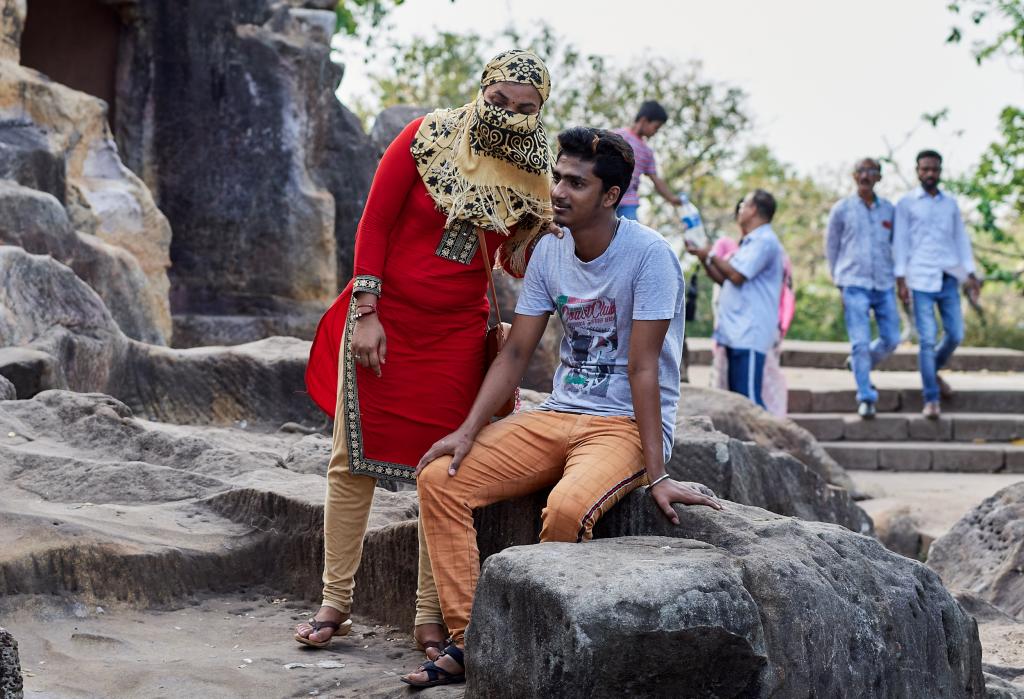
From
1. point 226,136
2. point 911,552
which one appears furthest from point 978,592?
point 226,136

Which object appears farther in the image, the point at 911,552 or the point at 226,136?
the point at 226,136

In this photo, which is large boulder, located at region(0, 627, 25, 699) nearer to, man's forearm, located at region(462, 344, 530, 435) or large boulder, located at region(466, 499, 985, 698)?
large boulder, located at region(466, 499, 985, 698)

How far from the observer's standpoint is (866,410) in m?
10.2

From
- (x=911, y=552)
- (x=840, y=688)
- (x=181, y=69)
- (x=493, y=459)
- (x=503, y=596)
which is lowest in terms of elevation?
(x=911, y=552)

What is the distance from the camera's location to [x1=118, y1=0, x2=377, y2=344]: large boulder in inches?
420

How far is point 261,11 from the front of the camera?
11.1 meters

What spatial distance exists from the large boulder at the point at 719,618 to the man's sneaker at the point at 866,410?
6993 millimetres

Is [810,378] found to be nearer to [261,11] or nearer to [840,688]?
[261,11]

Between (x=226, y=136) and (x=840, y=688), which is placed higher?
(x=226, y=136)

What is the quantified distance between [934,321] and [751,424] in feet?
8.20

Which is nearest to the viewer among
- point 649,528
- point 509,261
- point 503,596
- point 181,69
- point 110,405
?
point 503,596

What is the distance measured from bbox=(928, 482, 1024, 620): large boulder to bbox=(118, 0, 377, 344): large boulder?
18.9ft

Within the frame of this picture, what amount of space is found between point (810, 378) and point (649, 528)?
8.67m

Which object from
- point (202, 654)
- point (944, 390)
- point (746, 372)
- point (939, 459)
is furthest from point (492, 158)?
point (944, 390)
